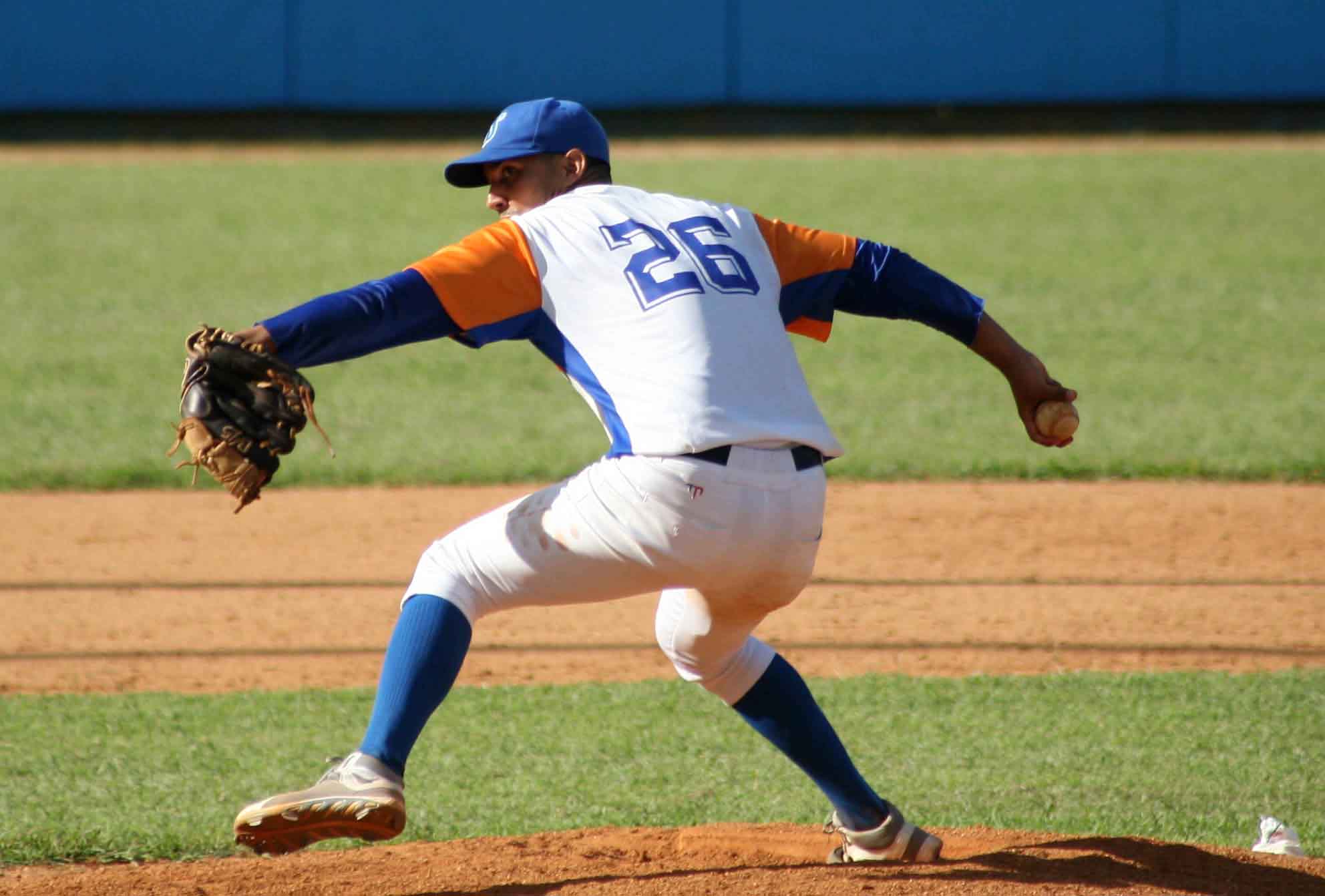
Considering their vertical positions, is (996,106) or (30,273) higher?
(996,106)

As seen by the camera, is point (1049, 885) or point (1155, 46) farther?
point (1155, 46)

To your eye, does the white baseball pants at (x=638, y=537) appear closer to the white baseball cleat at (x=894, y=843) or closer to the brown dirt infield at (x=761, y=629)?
the brown dirt infield at (x=761, y=629)

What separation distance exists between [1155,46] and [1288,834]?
1942 cm

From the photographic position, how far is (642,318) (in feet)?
9.92

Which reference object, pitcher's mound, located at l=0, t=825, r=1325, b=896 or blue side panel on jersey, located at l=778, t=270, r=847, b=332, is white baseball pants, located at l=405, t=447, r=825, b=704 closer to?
blue side panel on jersey, located at l=778, t=270, r=847, b=332

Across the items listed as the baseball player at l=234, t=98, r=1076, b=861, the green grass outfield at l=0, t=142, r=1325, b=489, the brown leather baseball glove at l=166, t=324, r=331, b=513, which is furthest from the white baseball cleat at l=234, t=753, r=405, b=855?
the green grass outfield at l=0, t=142, r=1325, b=489

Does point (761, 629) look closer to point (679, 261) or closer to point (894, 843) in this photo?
point (894, 843)

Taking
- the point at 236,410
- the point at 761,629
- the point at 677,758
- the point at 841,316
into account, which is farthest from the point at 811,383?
the point at 236,410

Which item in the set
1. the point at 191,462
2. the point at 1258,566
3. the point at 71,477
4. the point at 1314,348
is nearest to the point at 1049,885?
the point at 191,462

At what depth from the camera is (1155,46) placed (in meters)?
21.2

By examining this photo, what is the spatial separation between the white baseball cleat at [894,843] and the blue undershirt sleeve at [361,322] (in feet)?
4.76

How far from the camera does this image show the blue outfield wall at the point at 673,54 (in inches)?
824

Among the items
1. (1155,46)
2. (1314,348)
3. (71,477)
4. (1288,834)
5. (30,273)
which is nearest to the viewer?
(1288,834)

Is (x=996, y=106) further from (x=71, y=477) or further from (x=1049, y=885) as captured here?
(x=1049, y=885)
